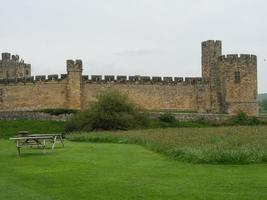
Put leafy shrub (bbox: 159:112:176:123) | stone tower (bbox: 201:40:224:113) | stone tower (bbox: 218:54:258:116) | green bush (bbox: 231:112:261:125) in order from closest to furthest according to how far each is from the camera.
A: green bush (bbox: 231:112:261:125), leafy shrub (bbox: 159:112:176:123), stone tower (bbox: 218:54:258:116), stone tower (bbox: 201:40:224:113)

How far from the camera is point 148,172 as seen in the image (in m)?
15.6

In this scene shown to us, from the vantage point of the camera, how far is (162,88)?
2279 inches

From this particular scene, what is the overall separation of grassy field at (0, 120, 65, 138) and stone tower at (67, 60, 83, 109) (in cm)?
570

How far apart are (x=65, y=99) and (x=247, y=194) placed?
43578 mm

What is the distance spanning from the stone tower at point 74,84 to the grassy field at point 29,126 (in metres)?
5.70

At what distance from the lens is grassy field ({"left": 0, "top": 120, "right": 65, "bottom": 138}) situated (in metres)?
44.2

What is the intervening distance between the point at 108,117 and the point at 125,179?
27708 mm

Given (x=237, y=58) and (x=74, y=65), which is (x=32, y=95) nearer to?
(x=74, y=65)

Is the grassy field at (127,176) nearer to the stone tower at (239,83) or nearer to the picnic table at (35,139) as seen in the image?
the picnic table at (35,139)

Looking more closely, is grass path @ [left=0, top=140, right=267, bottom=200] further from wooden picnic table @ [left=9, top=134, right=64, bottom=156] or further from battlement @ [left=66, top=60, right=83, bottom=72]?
battlement @ [left=66, top=60, right=83, bottom=72]

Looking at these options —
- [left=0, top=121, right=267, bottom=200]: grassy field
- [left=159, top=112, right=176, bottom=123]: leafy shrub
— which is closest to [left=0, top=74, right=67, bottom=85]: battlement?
[left=159, top=112, right=176, bottom=123]: leafy shrub

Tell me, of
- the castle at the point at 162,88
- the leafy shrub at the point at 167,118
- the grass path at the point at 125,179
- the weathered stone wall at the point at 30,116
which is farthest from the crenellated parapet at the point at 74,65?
the grass path at the point at 125,179

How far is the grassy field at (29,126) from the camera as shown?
145ft

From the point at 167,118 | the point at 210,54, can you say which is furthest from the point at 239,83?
the point at 167,118
